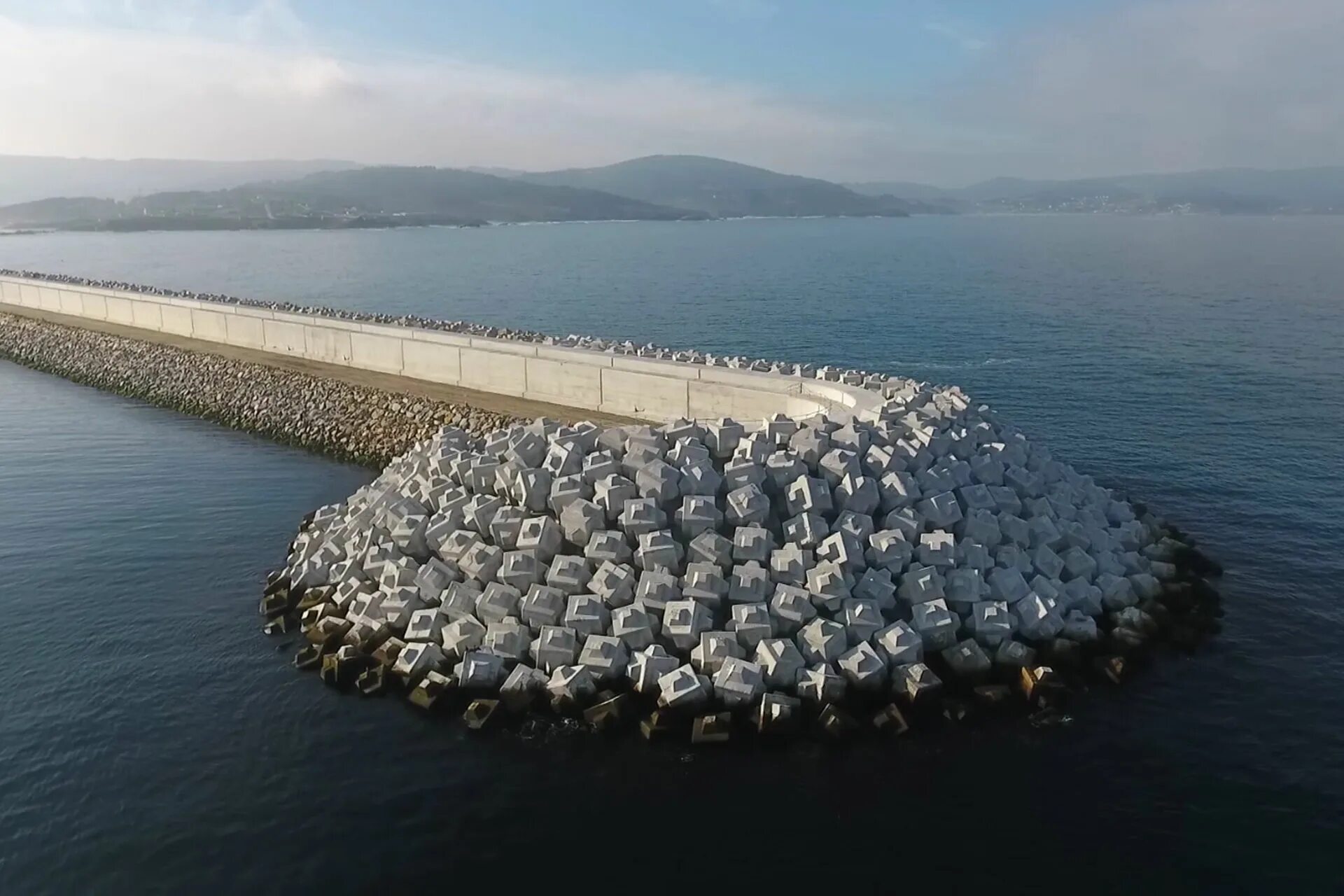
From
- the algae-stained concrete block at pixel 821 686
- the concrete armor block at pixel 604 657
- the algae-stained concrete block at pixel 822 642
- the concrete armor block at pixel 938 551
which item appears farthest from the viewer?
the concrete armor block at pixel 938 551

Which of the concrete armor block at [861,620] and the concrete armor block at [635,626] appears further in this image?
the concrete armor block at [861,620]

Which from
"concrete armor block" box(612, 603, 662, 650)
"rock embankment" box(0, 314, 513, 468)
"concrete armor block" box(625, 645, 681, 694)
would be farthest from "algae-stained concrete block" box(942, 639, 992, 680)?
"rock embankment" box(0, 314, 513, 468)

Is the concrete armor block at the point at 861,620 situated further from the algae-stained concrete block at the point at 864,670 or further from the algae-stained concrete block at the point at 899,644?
the algae-stained concrete block at the point at 864,670

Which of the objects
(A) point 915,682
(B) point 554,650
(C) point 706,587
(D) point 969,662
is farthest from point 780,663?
(B) point 554,650

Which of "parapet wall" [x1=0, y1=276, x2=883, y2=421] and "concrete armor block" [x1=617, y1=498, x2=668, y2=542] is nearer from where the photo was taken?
"concrete armor block" [x1=617, y1=498, x2=668, y2=542]

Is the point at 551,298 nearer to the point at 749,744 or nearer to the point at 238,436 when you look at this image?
the point at 238,436

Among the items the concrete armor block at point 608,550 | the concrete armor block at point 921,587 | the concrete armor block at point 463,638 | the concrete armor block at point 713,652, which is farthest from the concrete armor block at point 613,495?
the concrete armor block at point 921,587

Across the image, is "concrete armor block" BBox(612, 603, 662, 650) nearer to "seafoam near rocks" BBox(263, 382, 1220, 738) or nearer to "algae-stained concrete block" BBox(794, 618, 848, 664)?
"seafoam near rocks" BBox(263, 382, 1220, 738)

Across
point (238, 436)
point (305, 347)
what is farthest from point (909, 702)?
point (305, 347)
